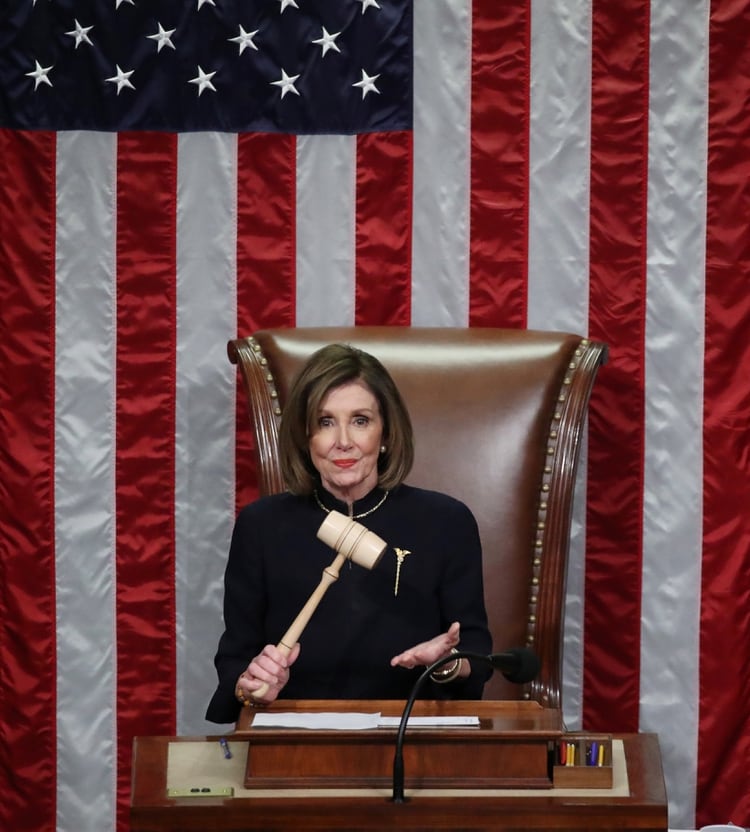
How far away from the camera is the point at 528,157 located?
409 centimetres

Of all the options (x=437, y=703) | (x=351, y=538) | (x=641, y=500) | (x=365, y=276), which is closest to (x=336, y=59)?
(x=365, y=276)

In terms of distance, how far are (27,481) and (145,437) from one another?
0.37m

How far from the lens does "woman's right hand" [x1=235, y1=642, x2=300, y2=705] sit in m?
2.65

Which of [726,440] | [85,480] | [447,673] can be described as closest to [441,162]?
[726,440]

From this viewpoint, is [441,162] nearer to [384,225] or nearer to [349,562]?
[384,225]

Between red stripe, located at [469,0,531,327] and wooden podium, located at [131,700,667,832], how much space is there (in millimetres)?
1837

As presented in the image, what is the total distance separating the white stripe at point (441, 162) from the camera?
4074mm

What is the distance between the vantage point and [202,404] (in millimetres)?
4199

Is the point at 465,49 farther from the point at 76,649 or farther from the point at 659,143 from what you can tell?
the point at 76,649

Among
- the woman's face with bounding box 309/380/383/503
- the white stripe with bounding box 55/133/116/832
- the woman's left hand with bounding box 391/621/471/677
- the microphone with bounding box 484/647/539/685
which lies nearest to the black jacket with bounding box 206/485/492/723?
the woman's face with bounding box 309/380/383/503

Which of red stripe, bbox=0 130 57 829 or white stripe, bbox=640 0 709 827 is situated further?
red stripe, bbox=0 130 57 829

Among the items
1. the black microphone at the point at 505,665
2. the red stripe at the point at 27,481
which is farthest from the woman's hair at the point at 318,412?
the red stripe at the point at 27,481

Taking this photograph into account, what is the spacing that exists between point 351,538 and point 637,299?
5.58 feet

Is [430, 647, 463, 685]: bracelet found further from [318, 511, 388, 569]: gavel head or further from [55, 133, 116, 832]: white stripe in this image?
[55, 133, 116, 832]: white stripe
